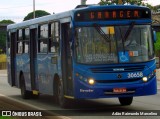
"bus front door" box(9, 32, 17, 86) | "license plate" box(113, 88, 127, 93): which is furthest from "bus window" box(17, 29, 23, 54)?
"license plate" box(113, 88, 127, 93)

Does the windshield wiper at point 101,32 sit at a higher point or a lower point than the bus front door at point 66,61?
higher

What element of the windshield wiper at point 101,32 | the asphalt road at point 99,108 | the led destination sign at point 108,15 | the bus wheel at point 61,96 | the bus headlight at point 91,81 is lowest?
the asphalt road at point 99,108

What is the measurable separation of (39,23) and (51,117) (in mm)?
5784

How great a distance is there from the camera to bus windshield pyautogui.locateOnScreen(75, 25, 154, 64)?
50.6ft

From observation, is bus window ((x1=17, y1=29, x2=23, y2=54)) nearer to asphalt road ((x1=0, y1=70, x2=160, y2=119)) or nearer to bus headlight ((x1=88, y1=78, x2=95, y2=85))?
asphalt road ((x1=0, y1=70, x2=160, y2=119))

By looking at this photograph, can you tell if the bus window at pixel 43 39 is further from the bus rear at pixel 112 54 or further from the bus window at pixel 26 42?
the bus rear at pixel 112 54

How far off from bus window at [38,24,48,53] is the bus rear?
9.54 ft

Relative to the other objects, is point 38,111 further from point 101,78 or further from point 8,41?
point 8,41

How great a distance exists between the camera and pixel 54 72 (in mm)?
17469

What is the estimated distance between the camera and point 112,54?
50.7ft

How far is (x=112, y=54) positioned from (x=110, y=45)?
244 mm

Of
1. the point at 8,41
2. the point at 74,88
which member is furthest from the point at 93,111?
the point at 8,41

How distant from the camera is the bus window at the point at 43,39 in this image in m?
18.4

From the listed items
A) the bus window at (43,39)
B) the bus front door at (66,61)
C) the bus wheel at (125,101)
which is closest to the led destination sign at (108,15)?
the bus front door at (66,61)
